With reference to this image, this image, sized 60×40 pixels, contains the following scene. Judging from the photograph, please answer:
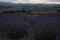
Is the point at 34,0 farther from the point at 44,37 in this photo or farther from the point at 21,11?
the point at 44,37

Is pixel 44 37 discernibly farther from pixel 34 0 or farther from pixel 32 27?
pixel 34 0

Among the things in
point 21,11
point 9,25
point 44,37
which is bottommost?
point 44,37

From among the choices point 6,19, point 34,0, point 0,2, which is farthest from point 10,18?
point 34,0

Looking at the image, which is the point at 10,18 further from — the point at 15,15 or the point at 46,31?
the point at 46,31

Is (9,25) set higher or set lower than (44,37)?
higher

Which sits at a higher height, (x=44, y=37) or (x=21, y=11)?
(x=21, y=11)

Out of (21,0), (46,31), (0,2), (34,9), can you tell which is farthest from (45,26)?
(0,2)
